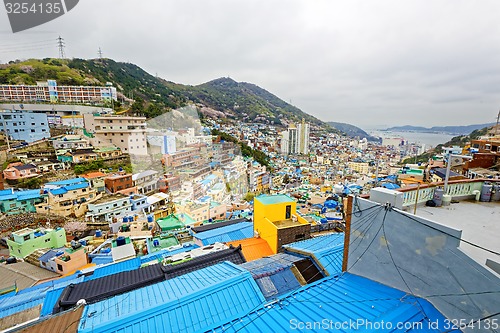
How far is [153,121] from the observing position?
38938mm

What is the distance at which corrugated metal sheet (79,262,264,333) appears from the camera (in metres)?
2.92

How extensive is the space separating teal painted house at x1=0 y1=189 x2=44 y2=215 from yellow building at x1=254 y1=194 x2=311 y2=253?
19208 mm

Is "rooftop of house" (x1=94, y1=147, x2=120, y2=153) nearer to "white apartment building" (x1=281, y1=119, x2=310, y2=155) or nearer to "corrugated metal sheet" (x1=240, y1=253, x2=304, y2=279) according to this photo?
"corrugated metal sheet" (x1=240, y1=253, x2=304, y2=279)

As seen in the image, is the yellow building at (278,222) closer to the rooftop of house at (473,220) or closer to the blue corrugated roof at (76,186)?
the rooftop of house at (473,220)

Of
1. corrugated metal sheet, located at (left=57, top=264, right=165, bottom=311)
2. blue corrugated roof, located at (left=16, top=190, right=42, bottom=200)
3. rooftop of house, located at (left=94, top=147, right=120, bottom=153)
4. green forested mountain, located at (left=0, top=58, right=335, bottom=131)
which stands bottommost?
blue corrugated roof, located at (left=16, top=190, right=42, bottom=200)

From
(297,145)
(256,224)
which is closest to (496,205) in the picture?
(256,224)

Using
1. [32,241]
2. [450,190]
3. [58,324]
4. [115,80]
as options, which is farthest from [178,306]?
[115,80]

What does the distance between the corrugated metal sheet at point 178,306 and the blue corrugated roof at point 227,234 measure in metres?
6.57

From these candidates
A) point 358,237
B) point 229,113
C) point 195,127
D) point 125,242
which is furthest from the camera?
point 229,113

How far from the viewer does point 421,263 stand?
2.62 metres

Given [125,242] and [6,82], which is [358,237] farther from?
[6,82]

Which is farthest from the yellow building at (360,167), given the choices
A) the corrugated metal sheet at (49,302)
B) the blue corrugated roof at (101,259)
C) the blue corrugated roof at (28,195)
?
the corrugated metal sheet at (49,302)

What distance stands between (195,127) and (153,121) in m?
8.60

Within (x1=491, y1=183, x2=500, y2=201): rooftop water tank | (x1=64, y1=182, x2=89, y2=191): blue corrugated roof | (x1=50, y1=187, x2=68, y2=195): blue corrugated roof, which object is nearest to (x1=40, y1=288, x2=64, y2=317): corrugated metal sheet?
(x1=491, y1=183, x2=500, y2=201): rooftop water tank
